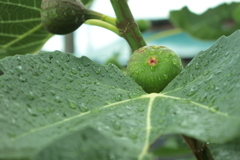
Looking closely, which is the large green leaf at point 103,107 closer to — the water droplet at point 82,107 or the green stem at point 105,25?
the water droplet at point 82,107

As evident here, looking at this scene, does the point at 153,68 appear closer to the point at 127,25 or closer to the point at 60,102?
the point at 127,25

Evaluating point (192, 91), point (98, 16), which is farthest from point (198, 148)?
point (98, 16)

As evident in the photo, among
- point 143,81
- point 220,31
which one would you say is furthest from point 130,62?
point 220,31

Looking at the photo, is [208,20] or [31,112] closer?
[31,112]

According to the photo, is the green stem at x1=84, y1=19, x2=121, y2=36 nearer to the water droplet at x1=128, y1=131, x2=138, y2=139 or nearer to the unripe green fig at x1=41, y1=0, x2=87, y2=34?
the unripe green fig at x1=41, y1=0, x2=87, y2=34

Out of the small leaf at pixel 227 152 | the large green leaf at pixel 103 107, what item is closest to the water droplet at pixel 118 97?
the large green leaf at pixel 103 107

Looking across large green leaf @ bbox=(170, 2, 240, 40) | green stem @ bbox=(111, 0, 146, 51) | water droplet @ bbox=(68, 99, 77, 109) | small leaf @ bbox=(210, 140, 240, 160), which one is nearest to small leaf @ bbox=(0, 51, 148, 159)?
water droplet @ bbox=(68, 99, 77, 109)
